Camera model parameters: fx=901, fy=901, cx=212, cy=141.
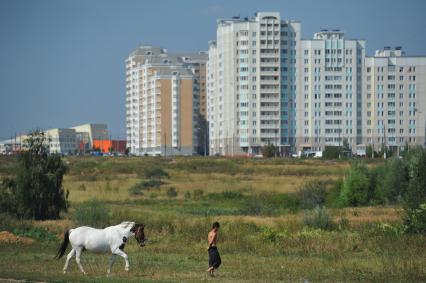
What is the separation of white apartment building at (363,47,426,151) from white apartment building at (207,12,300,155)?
17.5 metres

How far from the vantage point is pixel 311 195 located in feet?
212

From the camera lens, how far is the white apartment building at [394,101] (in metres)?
188

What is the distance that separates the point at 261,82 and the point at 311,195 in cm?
11646

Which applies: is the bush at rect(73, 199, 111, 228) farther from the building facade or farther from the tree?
the building facade

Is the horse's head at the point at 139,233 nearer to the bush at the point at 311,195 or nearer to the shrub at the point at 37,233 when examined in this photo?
the shrub at the point at 37,233

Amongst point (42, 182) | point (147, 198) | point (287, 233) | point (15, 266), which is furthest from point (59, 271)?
point (147, 198)

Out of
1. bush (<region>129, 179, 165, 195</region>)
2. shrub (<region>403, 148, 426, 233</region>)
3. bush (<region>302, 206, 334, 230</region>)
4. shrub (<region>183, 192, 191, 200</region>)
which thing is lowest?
shrub (<region>183, 192, 191, 200</region>)

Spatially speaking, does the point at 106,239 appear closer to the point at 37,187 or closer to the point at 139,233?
the point at 139,233

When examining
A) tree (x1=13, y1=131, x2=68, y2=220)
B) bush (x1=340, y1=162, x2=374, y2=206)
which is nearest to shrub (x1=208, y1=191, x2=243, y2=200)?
bush (x1=340, y1=162, x2=374, y2=206)

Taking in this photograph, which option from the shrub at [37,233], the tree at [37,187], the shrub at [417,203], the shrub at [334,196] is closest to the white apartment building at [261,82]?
the shrub at [334,196]

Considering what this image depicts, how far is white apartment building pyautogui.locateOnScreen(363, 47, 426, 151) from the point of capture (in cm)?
18812

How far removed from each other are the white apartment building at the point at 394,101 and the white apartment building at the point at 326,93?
4.66 meters

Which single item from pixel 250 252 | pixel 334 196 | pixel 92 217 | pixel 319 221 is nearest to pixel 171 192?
pixel 334 196

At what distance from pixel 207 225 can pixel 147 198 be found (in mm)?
29627
